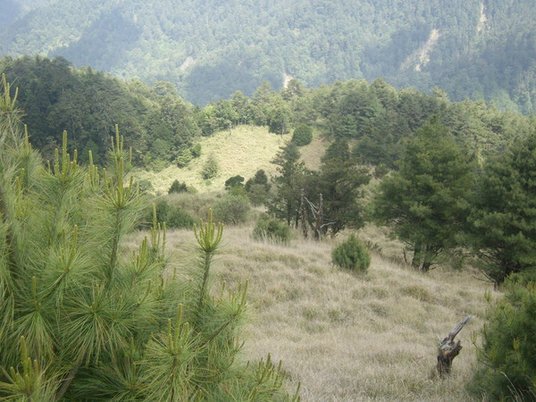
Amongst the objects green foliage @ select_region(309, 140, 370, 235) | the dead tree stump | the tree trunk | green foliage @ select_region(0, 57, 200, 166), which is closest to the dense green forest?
green foliage @ select_region(0, 57, 200, 166)

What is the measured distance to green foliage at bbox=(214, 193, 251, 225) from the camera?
733 inches

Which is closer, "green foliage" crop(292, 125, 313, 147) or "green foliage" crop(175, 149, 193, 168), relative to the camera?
"green foliage" crop(175, 149, 193, 168)

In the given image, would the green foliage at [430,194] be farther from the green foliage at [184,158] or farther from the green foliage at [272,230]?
the green foliage at [184,158]

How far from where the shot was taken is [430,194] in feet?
48.7

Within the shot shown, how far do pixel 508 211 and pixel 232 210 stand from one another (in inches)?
421

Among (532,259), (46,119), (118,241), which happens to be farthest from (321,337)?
(46,119)

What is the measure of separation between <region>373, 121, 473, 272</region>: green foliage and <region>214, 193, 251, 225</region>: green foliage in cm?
638

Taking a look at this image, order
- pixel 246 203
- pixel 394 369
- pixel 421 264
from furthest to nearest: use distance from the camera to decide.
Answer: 1. pixel 246 203
2. pixel 421 264
3. pixel 394 369

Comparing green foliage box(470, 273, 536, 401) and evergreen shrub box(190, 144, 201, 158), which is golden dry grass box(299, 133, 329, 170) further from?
green foliage box(470, 273, 536, 401)

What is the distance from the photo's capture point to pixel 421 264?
1648cm

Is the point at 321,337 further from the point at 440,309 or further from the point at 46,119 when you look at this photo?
the point at 46,119

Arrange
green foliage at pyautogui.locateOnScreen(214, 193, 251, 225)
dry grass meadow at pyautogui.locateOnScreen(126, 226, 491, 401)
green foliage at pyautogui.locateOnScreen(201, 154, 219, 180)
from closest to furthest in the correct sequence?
dry grass meadow at pyautogui.locateOnScreen(126, 226, 491, 401) → green foliage at pyautogui.locateOnScreen(214, 193, 251, 225) → green foliage at pyautogui.locateOnScreen(201, 154, 219, 180)

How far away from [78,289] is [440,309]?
8154 millimetres

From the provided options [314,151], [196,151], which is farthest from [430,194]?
[196,151]
